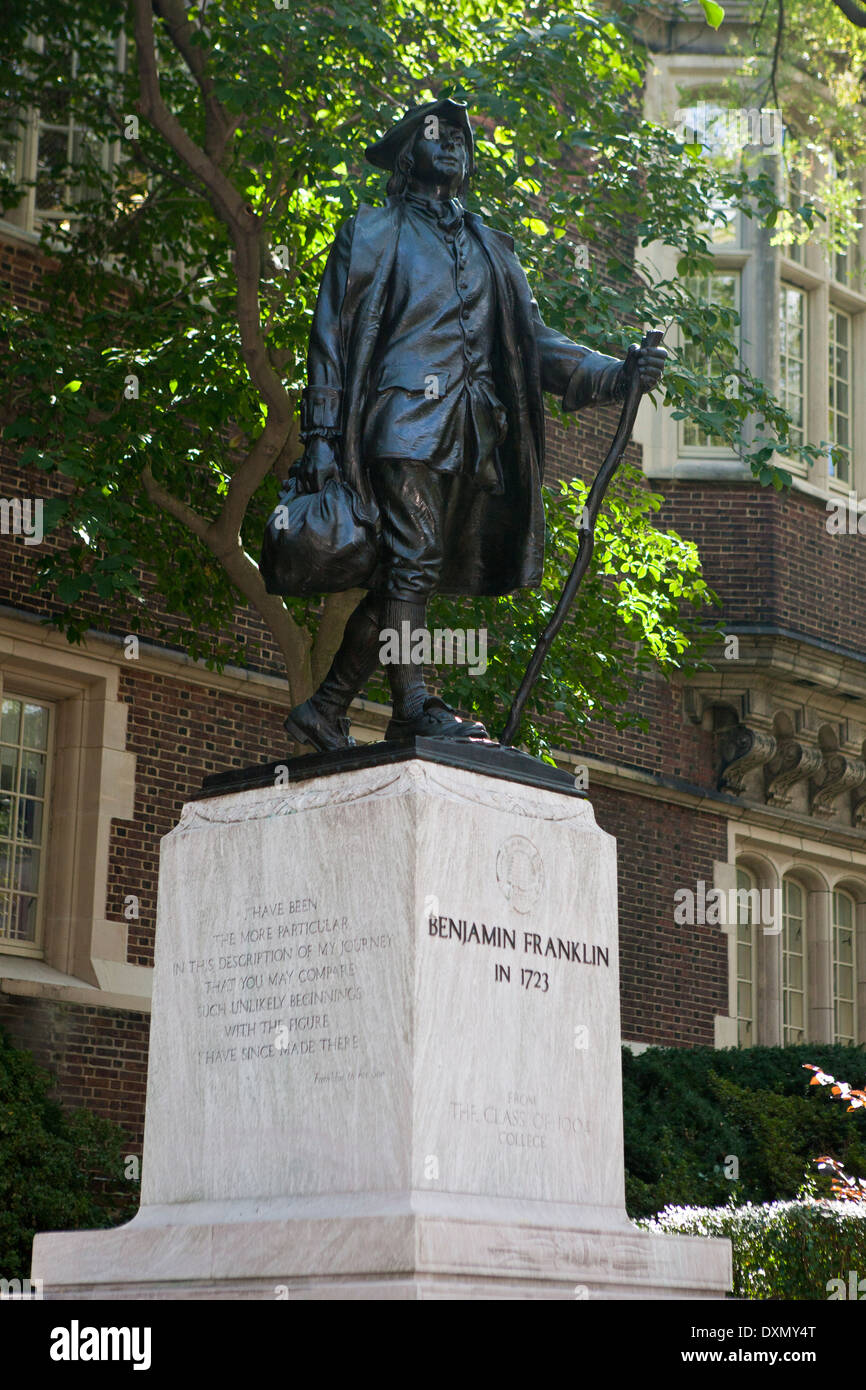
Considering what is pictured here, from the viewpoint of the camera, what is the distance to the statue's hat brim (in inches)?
260

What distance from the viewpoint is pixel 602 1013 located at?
604cm

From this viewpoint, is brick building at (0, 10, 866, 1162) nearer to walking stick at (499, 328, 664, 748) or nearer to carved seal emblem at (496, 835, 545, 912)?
walking stick at (499, 328, 664, 748)

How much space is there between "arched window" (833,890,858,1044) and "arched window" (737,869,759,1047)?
1.06 m

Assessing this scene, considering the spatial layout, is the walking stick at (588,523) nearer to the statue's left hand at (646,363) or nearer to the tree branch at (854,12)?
the statue's left hand at (646,363)

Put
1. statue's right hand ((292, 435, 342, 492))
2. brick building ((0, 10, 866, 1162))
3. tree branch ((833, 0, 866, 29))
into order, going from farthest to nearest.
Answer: tree branch ((833, 0, 866, 29))
brick building ((0, 10, 866, 1162))
statue's right hand ((292, 435, 342, 492))

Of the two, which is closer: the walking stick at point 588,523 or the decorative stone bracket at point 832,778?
the walking stick at point 588,523

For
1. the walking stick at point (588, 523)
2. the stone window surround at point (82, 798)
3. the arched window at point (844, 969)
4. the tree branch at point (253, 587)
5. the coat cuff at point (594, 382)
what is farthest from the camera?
the arched window at point (844, 969)

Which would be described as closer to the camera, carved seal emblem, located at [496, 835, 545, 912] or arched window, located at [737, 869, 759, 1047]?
carved seal emblem, located at [496, 835, 545, 912]

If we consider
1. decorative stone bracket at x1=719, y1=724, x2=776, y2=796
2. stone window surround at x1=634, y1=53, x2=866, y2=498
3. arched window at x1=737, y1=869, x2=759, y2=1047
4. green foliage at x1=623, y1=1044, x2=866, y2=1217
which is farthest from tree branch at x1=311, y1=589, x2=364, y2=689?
arched window at x1=737, y1=869, x2=759, y2=1047

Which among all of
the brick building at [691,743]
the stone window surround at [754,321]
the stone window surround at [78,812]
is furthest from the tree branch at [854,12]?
the stone window surround at [78,812]

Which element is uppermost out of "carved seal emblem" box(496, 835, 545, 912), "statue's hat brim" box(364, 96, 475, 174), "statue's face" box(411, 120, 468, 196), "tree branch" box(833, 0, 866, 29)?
"tree branch" box(833, 0, 866, 29)

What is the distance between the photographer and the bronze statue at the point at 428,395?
20.7ft

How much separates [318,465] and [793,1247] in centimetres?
380
